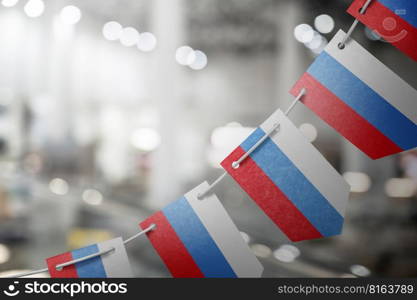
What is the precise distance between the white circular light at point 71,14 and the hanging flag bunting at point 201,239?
0.50 m

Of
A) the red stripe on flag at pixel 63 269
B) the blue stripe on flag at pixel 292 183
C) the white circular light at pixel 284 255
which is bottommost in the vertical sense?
the blue stripe on flag at pixel 292 183

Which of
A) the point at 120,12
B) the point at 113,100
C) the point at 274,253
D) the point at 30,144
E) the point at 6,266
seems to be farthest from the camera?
the point at 113,100

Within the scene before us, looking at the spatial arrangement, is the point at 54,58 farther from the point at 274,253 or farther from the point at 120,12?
the point at 274,253

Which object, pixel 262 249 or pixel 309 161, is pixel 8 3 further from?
→ pixel 262 249

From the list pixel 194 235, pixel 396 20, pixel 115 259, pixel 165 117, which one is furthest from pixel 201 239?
pixel 165 117

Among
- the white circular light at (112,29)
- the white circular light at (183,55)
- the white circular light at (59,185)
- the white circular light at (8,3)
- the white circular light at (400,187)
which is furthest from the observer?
the white circular light at (400,187)

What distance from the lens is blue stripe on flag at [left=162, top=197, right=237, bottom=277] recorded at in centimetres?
60

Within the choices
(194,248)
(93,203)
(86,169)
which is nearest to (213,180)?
(194,248)

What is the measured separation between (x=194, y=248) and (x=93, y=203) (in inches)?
46.4

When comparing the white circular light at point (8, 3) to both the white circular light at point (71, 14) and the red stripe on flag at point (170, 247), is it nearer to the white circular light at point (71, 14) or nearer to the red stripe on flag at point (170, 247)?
the white circular light at point (71, 14)

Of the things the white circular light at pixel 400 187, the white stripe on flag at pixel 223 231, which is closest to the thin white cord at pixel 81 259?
the white stripe on flag at pixel 223 231

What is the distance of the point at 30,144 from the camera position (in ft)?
Answer: 5.56

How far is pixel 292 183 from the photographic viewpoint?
597 millimetres

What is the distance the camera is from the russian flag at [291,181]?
1.93 ft
